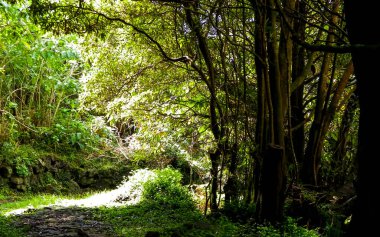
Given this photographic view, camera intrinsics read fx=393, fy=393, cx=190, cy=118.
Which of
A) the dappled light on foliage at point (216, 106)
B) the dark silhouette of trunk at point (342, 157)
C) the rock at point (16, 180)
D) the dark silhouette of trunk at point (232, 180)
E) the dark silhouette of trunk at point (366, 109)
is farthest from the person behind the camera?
the rock at point (16, 180)

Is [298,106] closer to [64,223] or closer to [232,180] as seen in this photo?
[232,180]

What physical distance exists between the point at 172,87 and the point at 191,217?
10.7ft

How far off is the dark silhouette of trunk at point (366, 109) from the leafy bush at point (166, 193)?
7.11 m

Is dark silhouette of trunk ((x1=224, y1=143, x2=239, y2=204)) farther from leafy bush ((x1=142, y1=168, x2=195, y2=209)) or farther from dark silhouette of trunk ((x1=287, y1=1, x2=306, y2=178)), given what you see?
leafy bush ((x1=142, y1=168, x2=195, y2=209))

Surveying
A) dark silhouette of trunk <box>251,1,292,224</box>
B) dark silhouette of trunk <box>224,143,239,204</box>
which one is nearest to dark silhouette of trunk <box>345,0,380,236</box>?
dark silhouette of trunk <box>251,1,292,224</box>

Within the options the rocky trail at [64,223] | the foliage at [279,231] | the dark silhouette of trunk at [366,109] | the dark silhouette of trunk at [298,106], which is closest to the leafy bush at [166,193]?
the rocky trail at [64,223]

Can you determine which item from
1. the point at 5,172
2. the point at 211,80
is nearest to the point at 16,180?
the point at 5,172

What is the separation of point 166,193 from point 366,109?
28.3 ft

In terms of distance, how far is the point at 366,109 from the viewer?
8.34ft

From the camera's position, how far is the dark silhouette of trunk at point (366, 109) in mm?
2436

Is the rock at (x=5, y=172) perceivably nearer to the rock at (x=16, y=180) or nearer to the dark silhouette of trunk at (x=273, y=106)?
the rock at (x=16, y=180)

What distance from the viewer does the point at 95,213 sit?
886 centimetres

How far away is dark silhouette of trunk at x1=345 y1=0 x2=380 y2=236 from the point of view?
2436 millimetres

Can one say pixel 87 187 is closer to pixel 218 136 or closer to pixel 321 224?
pixel 218 136
